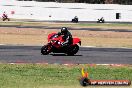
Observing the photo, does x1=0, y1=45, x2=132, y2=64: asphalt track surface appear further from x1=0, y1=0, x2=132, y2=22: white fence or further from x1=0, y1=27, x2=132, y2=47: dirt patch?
x1=0, y1=0, x2=132, y2=22: white fence

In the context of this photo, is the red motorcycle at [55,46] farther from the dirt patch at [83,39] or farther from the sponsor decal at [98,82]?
the sponsor decal at [98,82]

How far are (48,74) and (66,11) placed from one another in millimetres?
76083

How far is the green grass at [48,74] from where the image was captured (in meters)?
17.1

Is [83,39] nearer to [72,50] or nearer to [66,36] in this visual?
[72,50]

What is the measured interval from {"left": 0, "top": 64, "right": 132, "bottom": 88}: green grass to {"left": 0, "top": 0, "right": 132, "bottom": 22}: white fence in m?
71.6

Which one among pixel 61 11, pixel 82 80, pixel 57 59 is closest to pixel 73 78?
pixel 82 80

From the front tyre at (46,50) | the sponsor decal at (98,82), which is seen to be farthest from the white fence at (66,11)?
the sponsor decal at (98,82)

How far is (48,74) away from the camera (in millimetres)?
19531

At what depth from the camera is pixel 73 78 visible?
1862cm

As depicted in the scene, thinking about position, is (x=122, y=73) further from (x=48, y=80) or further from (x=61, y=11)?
(x=61, y=11)

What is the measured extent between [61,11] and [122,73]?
75.4m

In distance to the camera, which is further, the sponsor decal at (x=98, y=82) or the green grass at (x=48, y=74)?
the green grass at (x=48, y=74)

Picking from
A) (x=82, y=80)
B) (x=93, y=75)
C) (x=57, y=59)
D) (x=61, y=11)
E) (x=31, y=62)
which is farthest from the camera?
(x=61, y=11)

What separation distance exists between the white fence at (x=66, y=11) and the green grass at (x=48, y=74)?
71.6m
